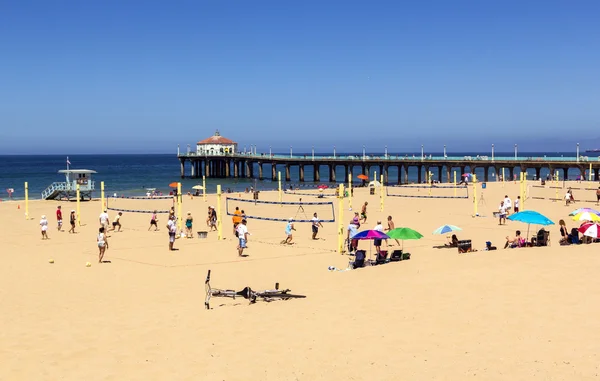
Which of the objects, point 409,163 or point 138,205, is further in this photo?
point 409,163

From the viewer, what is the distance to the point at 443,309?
9062 mm

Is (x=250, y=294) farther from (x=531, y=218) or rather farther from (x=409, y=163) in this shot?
(x=409, y=163)

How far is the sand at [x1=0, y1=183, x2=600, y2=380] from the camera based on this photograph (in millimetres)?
7031

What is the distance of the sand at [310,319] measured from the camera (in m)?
7.03

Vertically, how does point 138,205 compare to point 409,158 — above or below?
below

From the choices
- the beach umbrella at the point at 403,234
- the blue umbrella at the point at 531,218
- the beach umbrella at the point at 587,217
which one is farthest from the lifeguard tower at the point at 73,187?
the beach umbrella at the point at 587,217

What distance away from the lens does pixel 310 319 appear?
9.02 m

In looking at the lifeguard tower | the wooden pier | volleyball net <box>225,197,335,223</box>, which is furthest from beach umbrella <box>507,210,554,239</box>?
the wooden pier

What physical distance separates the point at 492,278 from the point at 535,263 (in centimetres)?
149

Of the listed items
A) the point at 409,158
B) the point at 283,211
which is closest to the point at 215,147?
the point at 409,158

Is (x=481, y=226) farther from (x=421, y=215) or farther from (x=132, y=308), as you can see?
(x=132, y=308)

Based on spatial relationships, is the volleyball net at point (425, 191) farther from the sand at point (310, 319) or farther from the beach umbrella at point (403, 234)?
the beach umbrella at point (403, 234)

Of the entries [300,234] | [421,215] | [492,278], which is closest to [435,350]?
[492,278]

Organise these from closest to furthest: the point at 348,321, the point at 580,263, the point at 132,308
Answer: the point at 348,321 → the point at 132,308 → the point at 580,263
